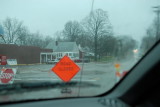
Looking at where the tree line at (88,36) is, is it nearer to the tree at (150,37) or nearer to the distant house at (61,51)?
the distant house at (61,51)

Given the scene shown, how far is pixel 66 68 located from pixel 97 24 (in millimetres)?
1009

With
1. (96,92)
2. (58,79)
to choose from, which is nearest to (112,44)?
(96,92)

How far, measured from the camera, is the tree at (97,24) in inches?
140

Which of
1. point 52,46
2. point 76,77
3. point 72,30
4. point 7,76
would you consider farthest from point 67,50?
point 7,76

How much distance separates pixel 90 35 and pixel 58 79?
3.14ft

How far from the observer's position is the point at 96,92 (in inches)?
140

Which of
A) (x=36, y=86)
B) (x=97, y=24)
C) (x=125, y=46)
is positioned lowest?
(x=36, y=86)

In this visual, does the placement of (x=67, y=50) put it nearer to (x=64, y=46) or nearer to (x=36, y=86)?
(x=64, y=46)

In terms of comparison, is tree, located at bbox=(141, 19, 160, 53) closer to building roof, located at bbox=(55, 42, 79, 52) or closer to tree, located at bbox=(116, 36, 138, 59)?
tree, located at bbox=(116, 36, 138, 59)

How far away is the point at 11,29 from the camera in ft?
Result: 11.4

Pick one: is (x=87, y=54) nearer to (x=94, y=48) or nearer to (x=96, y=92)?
(x=94, y=48)

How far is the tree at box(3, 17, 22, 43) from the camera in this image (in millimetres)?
3407

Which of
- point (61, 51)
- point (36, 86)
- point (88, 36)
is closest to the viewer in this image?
point (36, 86)

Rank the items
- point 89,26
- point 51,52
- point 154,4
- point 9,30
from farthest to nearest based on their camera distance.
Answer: point 51,52 → point 89,26 → point 9,30 → point 154,4
